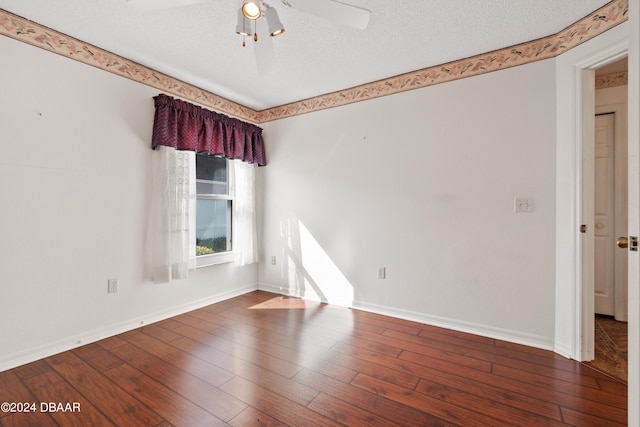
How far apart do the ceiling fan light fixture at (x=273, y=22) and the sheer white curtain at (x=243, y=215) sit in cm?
221

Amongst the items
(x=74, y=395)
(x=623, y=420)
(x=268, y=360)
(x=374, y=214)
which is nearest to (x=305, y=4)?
(x=374, y=214)

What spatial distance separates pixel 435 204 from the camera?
2.73 m

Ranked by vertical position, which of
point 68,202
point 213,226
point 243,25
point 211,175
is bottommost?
point 213,226

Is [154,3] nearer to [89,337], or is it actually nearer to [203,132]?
[203,132]

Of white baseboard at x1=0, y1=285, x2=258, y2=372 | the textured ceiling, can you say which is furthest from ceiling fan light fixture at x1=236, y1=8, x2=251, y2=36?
white baseboard at x1=0, y1=285, x2=258, y2=372

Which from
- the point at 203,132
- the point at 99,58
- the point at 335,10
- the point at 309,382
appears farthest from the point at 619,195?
the point at 99,58

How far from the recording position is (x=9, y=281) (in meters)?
2.00

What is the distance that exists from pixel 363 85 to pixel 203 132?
1805 mm

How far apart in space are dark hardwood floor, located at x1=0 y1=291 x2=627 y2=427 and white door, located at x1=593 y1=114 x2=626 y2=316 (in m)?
1.41

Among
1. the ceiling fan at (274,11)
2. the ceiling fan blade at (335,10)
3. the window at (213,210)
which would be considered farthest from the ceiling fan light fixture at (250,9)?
the window at (213,210)

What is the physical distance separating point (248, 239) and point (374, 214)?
1.65 m

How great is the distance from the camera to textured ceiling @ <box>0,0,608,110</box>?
192 cm

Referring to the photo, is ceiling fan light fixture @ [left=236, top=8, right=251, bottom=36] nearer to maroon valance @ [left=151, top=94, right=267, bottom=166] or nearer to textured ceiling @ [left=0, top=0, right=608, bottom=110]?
textured ceiling @ [left=0, top=0, right=608, bottom=110]

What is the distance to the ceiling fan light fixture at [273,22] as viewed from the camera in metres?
1.50
